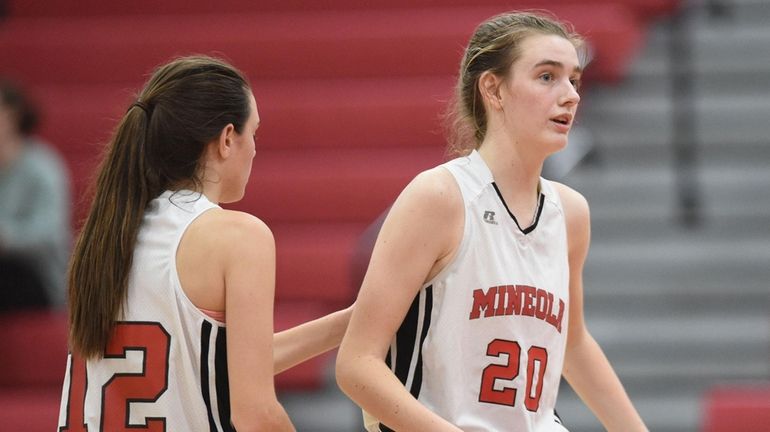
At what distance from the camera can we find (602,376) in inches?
122

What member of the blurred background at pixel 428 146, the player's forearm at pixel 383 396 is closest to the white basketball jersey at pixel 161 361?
the player's forearm at pixel 383 396

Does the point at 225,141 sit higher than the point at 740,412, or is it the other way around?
the point at 225,141

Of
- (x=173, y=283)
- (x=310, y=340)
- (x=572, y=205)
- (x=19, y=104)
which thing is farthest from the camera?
(x=19, y=104)

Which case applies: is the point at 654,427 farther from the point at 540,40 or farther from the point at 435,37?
the point at 540,40

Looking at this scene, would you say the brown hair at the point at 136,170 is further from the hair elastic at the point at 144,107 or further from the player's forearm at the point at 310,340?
the player's forearm at the point at 310,340

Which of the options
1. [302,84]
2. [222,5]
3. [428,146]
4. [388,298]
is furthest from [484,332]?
[222,5]

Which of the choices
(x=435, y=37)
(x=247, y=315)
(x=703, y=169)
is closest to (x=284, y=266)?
(x=435, y=37)

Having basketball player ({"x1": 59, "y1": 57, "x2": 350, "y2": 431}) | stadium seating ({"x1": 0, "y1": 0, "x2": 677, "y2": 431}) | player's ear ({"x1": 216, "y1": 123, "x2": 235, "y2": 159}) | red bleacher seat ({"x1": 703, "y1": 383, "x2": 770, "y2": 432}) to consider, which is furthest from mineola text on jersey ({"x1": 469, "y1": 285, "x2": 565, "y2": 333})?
stadium seating ({"x1": 0, "y1": 0, "x2": 677, "y2": 431})

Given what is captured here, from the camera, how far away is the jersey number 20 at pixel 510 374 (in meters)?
2.76

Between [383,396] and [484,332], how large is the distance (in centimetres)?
28

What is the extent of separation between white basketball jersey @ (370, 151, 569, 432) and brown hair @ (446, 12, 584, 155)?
0.17 meters

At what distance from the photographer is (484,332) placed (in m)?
2.77

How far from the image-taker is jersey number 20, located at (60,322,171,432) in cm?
259

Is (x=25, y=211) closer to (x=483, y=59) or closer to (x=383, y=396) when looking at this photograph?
(x=483, y=59)
